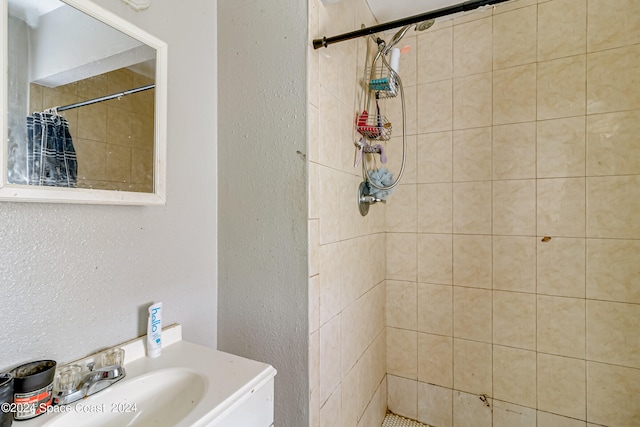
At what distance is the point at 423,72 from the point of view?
1.84 meters

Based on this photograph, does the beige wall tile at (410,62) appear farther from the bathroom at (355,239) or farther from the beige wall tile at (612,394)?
the beige wall tile at (612,394)

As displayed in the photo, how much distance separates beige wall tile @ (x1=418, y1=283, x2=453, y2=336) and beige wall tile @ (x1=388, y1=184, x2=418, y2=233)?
14.7 inches

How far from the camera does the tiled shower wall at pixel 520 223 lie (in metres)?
1.45

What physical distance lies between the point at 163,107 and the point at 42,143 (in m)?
0.34

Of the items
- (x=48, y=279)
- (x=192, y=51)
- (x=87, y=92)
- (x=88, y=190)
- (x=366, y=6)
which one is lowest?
(x=48, y=279)

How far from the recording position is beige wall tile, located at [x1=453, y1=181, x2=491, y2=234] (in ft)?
5.59

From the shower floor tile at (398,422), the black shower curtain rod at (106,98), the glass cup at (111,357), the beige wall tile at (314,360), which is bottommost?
the shower floor tile at (398,422)

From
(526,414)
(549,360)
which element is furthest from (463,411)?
(549,360)

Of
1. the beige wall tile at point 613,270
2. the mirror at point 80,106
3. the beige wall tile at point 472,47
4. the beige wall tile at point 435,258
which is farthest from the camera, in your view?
the beige wall tile at point 435,258

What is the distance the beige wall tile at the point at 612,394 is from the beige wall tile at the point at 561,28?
1584 millimetres

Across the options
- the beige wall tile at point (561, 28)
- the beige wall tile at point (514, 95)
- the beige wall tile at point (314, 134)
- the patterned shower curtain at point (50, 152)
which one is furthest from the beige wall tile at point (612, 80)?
the patterned shower curtain at point (50, 152)

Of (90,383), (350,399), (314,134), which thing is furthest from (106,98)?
(350,399)

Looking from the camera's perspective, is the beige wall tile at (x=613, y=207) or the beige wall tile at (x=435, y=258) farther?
the beige wall tile at (x=435, y=258)

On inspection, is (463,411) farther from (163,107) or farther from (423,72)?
(163,107)
